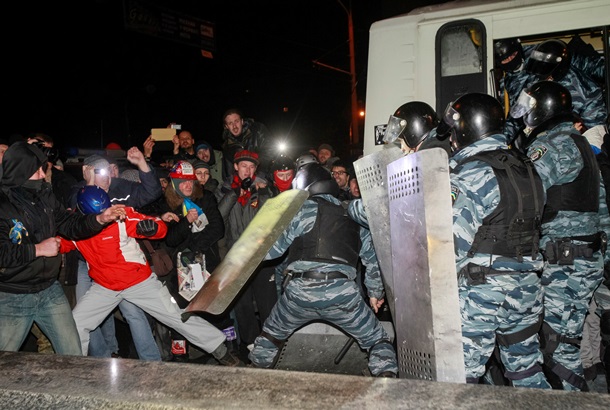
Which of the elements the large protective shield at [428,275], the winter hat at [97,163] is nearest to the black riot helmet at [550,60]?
the large protective shield at [428,275]

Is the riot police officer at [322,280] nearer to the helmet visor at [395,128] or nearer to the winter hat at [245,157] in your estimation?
the helmet visor at [395,128]

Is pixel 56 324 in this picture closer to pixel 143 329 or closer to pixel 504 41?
pixel 143 329

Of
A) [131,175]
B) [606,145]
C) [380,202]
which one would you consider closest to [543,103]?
[606,145]

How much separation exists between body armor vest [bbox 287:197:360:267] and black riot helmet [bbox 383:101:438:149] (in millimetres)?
878

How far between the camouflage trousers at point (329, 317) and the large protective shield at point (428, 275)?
3.09 feet

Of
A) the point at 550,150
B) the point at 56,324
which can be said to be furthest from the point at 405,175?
the point at 56,324

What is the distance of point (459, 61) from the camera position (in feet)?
16.4

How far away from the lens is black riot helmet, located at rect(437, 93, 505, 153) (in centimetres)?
341

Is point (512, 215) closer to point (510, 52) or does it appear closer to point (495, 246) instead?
point (495, 246)

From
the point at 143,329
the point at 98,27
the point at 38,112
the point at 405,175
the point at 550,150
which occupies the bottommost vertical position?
the point at 143,329

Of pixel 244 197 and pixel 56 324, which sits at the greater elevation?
pixel 244 197

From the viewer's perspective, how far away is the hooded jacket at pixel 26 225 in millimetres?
3771

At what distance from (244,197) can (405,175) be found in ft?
10.4

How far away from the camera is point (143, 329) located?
4.88 meters
